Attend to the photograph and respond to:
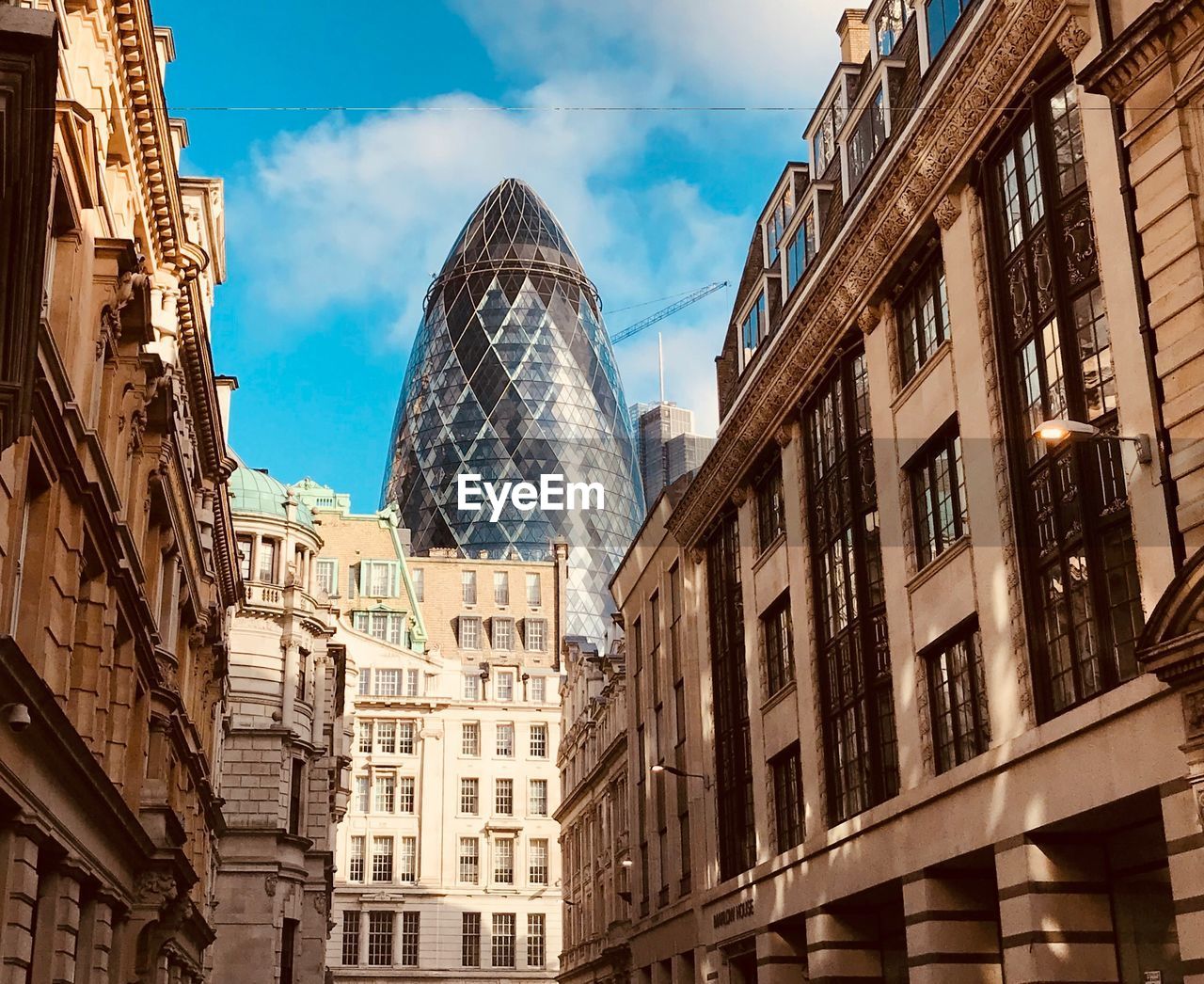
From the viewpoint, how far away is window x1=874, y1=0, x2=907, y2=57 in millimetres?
35438

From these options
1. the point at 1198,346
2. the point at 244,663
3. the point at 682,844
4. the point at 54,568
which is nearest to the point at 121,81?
the point at 54,568

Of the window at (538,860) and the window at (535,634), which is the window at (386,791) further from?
the window at (535,634)

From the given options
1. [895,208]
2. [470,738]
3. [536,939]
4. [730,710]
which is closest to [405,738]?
[470,738]

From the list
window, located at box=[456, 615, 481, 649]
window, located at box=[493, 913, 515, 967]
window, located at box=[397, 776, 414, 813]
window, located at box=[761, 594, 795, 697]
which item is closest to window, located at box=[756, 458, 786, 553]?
window, located at box=[761, 594, 795, 697]

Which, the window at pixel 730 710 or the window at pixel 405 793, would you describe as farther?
the window at pixel 405 793

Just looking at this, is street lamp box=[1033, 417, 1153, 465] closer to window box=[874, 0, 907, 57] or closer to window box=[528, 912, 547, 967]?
window box=[874, 0, 907, 57]

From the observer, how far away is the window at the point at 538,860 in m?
113

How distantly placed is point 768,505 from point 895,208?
13.3 meters

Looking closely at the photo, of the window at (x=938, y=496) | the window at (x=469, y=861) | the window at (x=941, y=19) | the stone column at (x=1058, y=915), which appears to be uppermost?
the window at (x=941, y=19)

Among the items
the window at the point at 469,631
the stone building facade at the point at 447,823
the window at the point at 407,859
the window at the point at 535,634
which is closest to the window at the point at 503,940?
the stone building facade at the point at 447,823

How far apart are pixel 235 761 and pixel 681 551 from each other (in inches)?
868

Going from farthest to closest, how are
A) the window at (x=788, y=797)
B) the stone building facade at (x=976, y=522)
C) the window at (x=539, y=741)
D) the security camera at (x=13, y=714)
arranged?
the window at (x=539, y=741)
the window at (x=788, y=797)
the stone building facade at (x=976, y=522)
the security camera at (x=13, y=714)

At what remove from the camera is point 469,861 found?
11312 centimetres

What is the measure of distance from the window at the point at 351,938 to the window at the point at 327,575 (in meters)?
34.1
